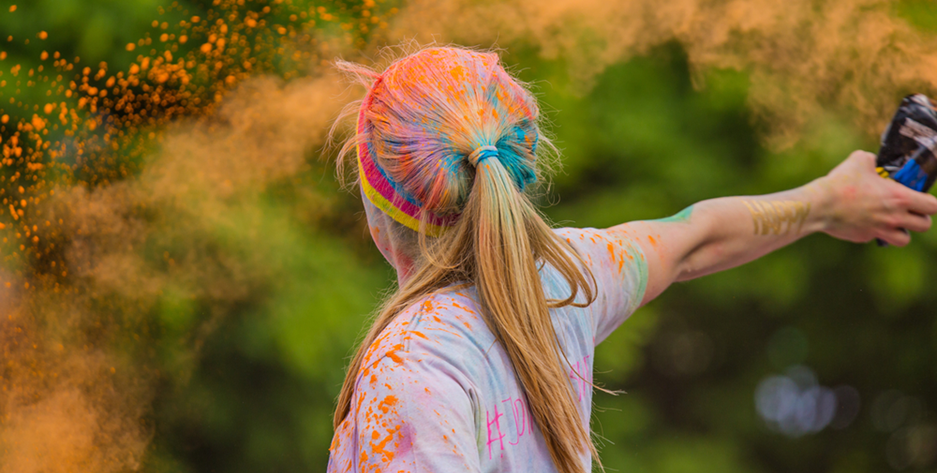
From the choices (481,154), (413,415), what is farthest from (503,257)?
(413,415)

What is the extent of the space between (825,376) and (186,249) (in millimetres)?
2527

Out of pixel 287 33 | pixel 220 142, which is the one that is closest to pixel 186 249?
pixel 220 142

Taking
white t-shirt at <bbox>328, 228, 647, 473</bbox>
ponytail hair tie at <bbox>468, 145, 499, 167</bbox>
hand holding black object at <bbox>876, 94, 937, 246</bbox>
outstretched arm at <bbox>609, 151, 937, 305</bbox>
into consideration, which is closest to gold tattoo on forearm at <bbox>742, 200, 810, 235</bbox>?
outstretched arm at <bbox>609, 151, 937, 305</bbox>

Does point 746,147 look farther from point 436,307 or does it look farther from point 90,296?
point 90,296

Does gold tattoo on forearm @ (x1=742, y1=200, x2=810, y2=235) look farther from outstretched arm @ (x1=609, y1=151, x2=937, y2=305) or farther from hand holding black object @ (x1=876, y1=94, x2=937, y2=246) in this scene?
hand holding black object @ (x1=876, y1=94, x2=937, y2=246)

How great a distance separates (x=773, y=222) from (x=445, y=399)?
93 centimetres

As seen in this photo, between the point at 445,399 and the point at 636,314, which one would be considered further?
the point at 636,314

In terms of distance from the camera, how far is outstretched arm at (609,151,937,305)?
122 centimetres

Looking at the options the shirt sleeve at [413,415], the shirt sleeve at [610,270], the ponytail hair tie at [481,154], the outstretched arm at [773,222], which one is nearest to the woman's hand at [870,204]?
the outstretched arm at [773,222]

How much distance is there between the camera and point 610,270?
3.56 feet

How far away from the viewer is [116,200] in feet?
8.41

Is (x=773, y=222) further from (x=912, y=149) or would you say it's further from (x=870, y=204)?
(x=912, y=149)

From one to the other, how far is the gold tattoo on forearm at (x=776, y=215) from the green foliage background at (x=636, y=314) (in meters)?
1.00

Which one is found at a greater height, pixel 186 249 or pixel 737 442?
pixel 186 249
